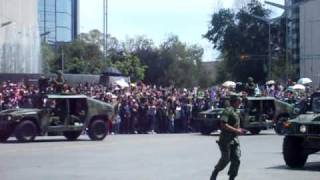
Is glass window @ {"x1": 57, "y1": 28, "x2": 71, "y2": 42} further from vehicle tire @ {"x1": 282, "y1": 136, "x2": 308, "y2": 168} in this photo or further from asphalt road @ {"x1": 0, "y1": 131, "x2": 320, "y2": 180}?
vehicle tire @ {"x1": 282, "y1": 136, "x2": 308, "y2": 168}

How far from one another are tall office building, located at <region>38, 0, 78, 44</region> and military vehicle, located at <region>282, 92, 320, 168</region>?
11582 centimetres

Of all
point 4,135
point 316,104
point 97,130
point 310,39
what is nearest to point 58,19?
point 310,39

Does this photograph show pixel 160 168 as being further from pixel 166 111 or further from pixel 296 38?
pixel 296 38

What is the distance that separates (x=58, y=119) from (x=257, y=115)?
9946 millimetres

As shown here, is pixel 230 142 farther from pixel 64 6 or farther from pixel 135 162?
pixel 64 6

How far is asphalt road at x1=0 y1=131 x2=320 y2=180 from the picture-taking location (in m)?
15.5

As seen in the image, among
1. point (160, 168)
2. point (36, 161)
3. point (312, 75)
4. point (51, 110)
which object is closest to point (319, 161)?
point (160, 168)

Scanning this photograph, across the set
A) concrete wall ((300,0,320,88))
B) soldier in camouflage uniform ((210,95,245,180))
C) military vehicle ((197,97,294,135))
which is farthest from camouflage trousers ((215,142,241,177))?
concrete wall ((300,0,320,88))

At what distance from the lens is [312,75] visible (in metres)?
102

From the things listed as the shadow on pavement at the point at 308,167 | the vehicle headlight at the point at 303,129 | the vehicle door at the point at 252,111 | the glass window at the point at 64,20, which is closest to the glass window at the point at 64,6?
the glass window at the point at 64,20

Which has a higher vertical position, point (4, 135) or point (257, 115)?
point (257, 115)

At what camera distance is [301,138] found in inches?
682

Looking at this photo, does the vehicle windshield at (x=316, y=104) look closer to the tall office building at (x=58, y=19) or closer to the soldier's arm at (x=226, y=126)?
the soldier's arm at (x=226, y=126)

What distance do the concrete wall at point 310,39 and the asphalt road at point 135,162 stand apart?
263 feet
